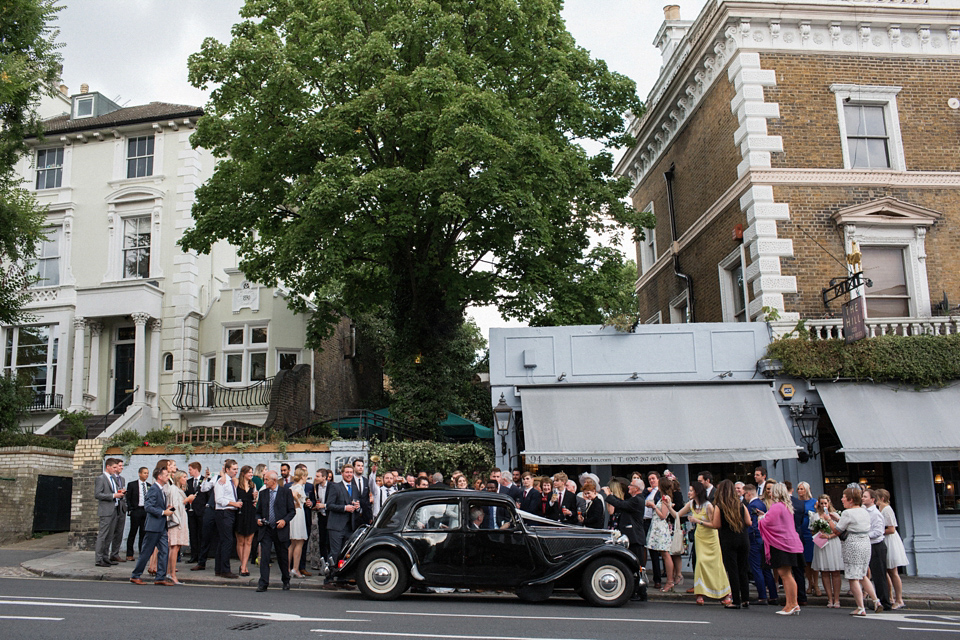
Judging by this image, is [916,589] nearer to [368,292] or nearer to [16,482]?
[368,292]

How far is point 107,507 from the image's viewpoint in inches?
577

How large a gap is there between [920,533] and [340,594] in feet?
37.9

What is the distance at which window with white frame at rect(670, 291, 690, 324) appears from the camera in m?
22.9

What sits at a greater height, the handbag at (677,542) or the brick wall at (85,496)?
the brick wall at (85,496)

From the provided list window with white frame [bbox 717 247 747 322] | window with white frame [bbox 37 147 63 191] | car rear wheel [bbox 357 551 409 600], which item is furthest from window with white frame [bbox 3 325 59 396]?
window with white frame [bbox 717 247 747 322]

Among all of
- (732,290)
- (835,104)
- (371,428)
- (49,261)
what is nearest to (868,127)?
(835,104)

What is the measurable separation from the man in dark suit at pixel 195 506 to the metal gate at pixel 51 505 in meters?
6.39

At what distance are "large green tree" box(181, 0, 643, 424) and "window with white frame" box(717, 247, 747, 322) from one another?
3.12 m

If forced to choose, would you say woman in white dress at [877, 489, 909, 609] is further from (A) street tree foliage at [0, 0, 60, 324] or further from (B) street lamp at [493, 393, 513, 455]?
(A) street tree foliage at [0, 0, 60, 324]

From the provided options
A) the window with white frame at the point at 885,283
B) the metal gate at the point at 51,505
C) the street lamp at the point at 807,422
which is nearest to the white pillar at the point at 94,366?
the metal gate at the point at 51,505

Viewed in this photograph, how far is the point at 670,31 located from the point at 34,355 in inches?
925

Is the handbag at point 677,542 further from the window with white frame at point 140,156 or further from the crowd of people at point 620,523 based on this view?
the window with white frame at point 140,156

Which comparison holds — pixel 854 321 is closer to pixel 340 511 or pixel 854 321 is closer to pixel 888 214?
pixel 888 214

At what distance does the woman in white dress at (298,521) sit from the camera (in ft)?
43.2
